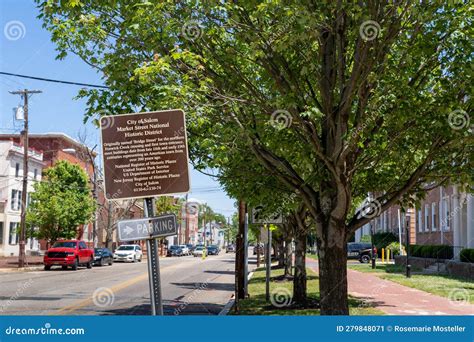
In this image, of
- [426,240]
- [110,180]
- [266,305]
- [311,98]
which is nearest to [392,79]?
[311,98]

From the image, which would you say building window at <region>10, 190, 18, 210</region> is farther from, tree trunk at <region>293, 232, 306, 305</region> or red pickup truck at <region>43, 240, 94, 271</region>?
tree trunk at <region>293, 232, 306, 305</region>

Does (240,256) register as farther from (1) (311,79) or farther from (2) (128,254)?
(2) (128,254)

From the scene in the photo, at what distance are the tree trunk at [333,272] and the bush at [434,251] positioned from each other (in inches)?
1065

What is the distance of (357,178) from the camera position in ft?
40.5

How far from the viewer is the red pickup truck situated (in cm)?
3806

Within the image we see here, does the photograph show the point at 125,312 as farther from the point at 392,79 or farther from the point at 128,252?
the point at 128,252

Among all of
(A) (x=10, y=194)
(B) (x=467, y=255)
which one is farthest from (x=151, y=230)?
(A) (x=10, y=194)

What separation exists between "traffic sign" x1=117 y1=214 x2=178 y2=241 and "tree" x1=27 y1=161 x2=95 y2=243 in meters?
40.6

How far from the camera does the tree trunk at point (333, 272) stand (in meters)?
9.20

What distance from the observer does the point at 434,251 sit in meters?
36.3

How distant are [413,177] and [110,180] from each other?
6281 millimetres

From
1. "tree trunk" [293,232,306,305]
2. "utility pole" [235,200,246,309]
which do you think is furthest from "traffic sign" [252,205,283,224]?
"tree trunk" [293,232,306,305]

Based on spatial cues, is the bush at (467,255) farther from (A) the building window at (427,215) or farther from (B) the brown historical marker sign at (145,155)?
(B) the brown historical marker sign at (145,155)

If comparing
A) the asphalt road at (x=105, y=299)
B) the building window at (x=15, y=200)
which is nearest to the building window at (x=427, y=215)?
the asphalt road at (x=105, y=299)
